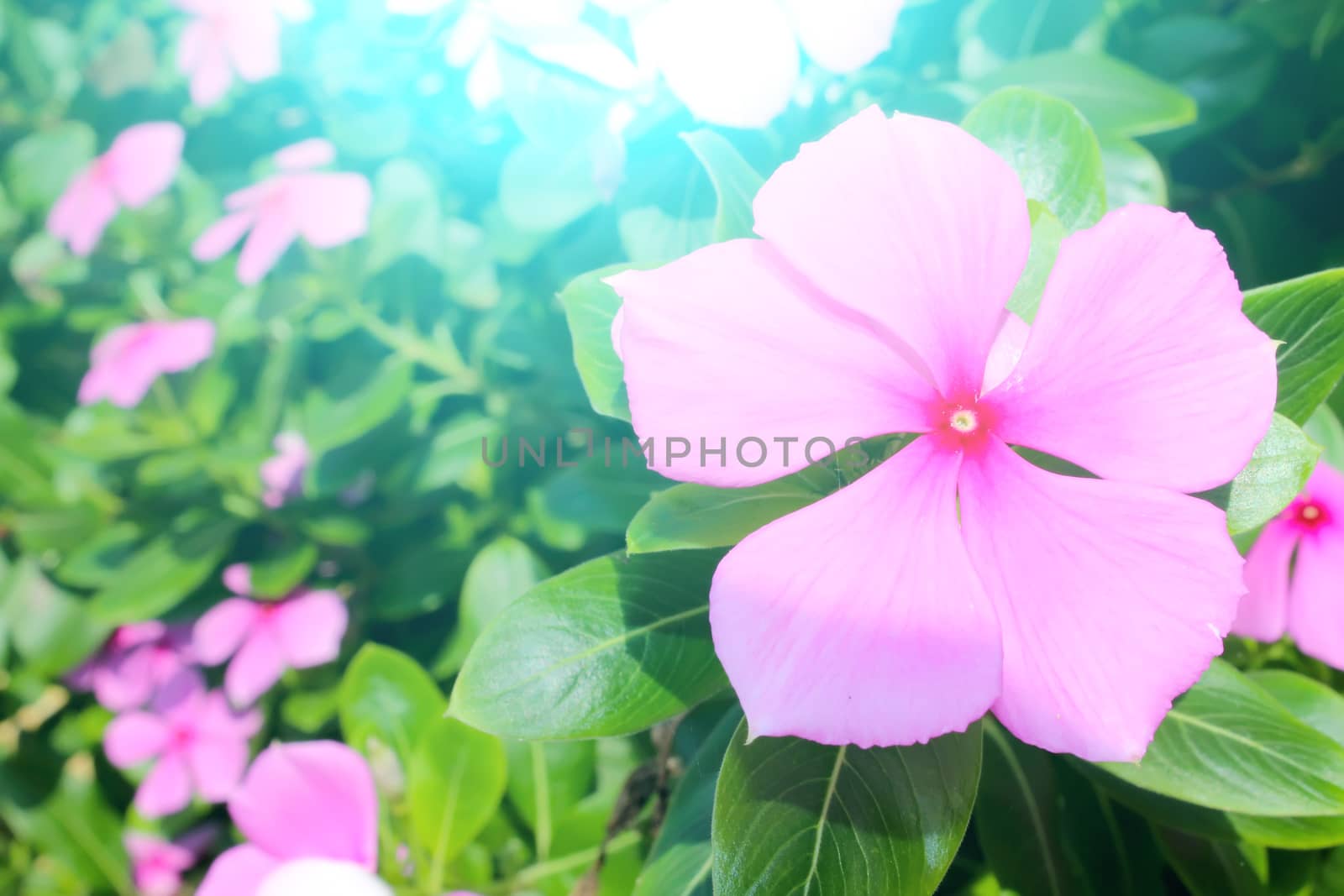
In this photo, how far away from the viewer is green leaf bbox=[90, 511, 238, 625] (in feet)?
3.70

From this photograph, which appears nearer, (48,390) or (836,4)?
(836,4)

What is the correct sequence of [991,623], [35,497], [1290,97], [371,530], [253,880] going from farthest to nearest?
[35,497] < [371,530] < [1290,97] < [253,880] < [991,623]

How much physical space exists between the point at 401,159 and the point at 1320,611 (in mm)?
1189

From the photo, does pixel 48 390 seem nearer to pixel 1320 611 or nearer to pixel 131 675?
pixel 131 675

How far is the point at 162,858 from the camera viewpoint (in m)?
1.30

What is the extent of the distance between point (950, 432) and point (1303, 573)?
350 millimetres

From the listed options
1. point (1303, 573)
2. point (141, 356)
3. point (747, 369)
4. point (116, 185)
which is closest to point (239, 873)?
point (747, 369)

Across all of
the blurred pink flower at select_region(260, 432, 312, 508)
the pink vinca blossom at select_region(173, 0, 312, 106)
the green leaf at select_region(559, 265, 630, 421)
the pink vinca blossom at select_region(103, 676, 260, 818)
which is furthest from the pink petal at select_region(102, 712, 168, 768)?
the green leaf at select_region(559, 265, 630, 421)

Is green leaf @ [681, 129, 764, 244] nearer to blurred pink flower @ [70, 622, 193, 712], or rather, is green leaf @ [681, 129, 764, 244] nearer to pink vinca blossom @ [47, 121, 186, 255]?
pink vinca blossom @ [47, 121, 186, 255]

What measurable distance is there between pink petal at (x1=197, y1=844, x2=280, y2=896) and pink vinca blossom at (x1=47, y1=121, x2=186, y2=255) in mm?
885

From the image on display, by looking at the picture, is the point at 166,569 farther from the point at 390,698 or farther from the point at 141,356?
the point at 390,698

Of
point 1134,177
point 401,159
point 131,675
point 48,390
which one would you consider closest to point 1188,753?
point 1134,177

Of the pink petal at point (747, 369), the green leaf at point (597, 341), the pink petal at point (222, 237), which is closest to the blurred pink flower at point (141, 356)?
the pink petal at point (222, 237)

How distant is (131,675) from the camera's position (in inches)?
50.9
